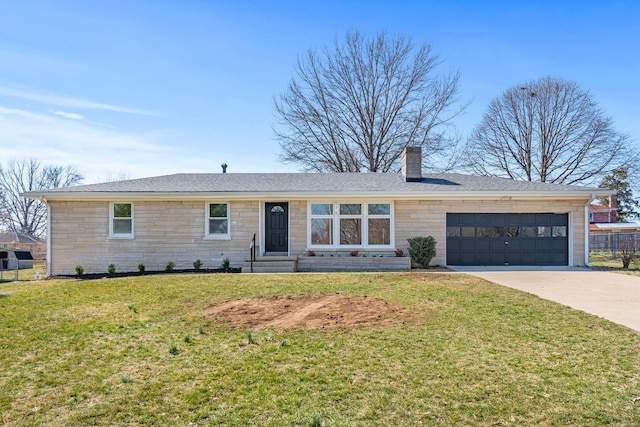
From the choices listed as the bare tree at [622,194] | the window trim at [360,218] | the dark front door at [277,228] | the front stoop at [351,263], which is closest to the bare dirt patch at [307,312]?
the front stoop at [351,263]

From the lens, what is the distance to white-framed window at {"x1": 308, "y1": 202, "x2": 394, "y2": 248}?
44.5 feet

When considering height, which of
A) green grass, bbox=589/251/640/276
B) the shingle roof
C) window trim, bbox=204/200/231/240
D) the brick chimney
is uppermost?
the brick chimney

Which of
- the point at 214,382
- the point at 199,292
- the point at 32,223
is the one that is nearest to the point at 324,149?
the point at 199,292

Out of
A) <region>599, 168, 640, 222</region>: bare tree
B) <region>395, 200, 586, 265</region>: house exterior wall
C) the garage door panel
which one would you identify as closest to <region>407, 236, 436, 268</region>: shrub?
<region>395, 200, 586, 265</region>: house exterior wall

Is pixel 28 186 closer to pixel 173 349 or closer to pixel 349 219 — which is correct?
pixel 349 219

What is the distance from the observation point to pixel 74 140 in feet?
73.1

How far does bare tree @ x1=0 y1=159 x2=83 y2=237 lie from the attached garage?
1552 inches

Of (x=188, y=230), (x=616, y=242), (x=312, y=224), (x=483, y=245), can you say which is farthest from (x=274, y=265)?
(x=616, y=242)

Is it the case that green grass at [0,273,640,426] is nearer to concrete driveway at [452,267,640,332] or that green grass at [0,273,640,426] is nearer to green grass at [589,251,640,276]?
concrete driveway at [452,267,640,332]

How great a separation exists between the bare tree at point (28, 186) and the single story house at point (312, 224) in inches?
1209

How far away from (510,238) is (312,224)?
693 centimetres

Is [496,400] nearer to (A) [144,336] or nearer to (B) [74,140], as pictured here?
(A) [144,336]

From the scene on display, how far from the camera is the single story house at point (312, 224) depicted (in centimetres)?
1320

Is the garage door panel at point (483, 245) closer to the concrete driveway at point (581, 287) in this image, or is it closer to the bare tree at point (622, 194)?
the concrete driveway at point (581, 287)
